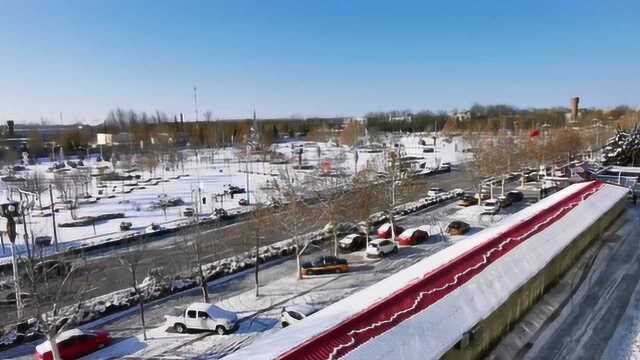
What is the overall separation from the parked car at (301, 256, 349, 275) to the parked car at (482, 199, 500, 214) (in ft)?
43.9

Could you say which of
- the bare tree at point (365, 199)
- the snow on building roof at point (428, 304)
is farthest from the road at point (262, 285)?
the snow on building roof at point (428, 304)

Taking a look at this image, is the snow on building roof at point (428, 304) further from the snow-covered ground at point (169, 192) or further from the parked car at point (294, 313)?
the snow-covered ground at point (169, 192)

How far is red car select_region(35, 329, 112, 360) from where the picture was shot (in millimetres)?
12141

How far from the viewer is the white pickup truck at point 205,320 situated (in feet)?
44.2

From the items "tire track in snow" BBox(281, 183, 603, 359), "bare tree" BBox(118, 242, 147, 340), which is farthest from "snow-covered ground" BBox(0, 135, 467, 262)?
"tire track in snow" BBox(281, 183, 603, 359)

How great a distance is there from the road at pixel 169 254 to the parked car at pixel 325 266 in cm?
283

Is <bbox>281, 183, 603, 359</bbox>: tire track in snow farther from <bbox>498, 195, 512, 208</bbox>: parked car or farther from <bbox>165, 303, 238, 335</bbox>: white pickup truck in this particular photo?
<bbox>498, 195, 512, 208</bbox>: parked car

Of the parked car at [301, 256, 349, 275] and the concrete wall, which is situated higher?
the concrete wall

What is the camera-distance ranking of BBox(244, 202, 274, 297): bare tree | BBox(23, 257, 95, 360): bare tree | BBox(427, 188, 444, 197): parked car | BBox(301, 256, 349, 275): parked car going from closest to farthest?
BBox(23, 257, 95, 360): bare tree
BBox(301, 256, 349, 275): parked car
BBox(244, 202, 274, 297): bare tree
BBox(427, 188, 444, 197): parked car

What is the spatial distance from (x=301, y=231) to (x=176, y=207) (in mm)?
17805

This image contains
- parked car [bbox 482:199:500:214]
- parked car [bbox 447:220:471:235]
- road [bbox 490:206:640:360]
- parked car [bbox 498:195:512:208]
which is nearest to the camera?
road [bbox 490:206:640:360]

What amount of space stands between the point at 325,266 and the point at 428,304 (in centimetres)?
888

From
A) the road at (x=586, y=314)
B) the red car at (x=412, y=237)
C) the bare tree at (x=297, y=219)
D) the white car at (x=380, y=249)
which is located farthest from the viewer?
the red car at (x=412, y=237)

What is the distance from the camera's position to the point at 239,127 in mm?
109812
